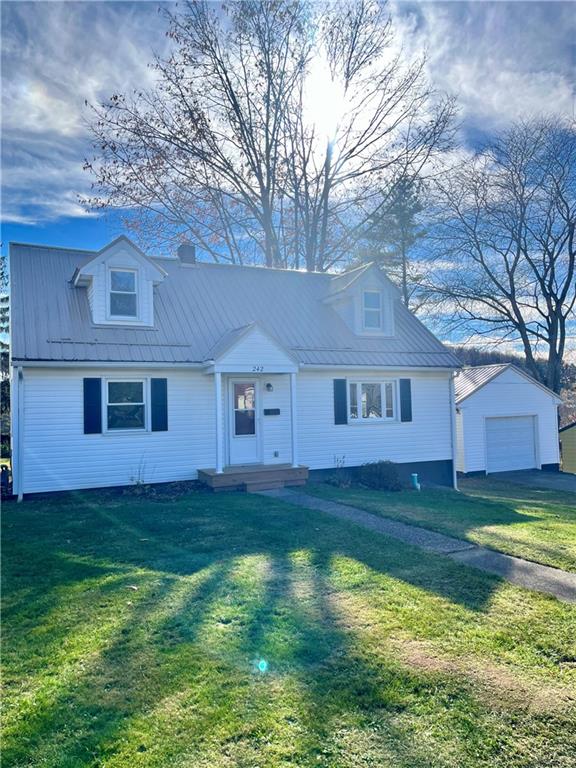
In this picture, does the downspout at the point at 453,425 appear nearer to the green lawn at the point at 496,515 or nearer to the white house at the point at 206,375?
the white house at the point at 206,375

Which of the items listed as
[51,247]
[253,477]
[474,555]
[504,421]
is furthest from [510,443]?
[51,247]

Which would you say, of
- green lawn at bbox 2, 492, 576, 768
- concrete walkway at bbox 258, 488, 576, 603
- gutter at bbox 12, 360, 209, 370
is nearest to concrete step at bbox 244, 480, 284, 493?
concrete walkway at bbox 258, 488, 576, 603

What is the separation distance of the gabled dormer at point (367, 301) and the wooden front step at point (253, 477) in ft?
16.5

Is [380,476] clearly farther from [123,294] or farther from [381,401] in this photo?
[123,294]

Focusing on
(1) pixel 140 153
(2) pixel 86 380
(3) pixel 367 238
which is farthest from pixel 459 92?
(2) pixel 86 380

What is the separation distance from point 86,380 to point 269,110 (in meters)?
17.3

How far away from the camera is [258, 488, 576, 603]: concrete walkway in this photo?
17.5ft

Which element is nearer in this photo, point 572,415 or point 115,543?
point 115,543

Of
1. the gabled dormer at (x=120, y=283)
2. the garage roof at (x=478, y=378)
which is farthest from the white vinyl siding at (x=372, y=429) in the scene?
the gabled dormer at (x=120, y=283)

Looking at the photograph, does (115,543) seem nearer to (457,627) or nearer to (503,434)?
(457,627)

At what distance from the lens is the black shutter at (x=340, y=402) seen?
13.9 metres

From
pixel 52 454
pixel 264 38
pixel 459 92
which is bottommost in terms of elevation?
pixel 52 454

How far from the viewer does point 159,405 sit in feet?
39.0

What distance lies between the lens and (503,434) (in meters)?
19.9
